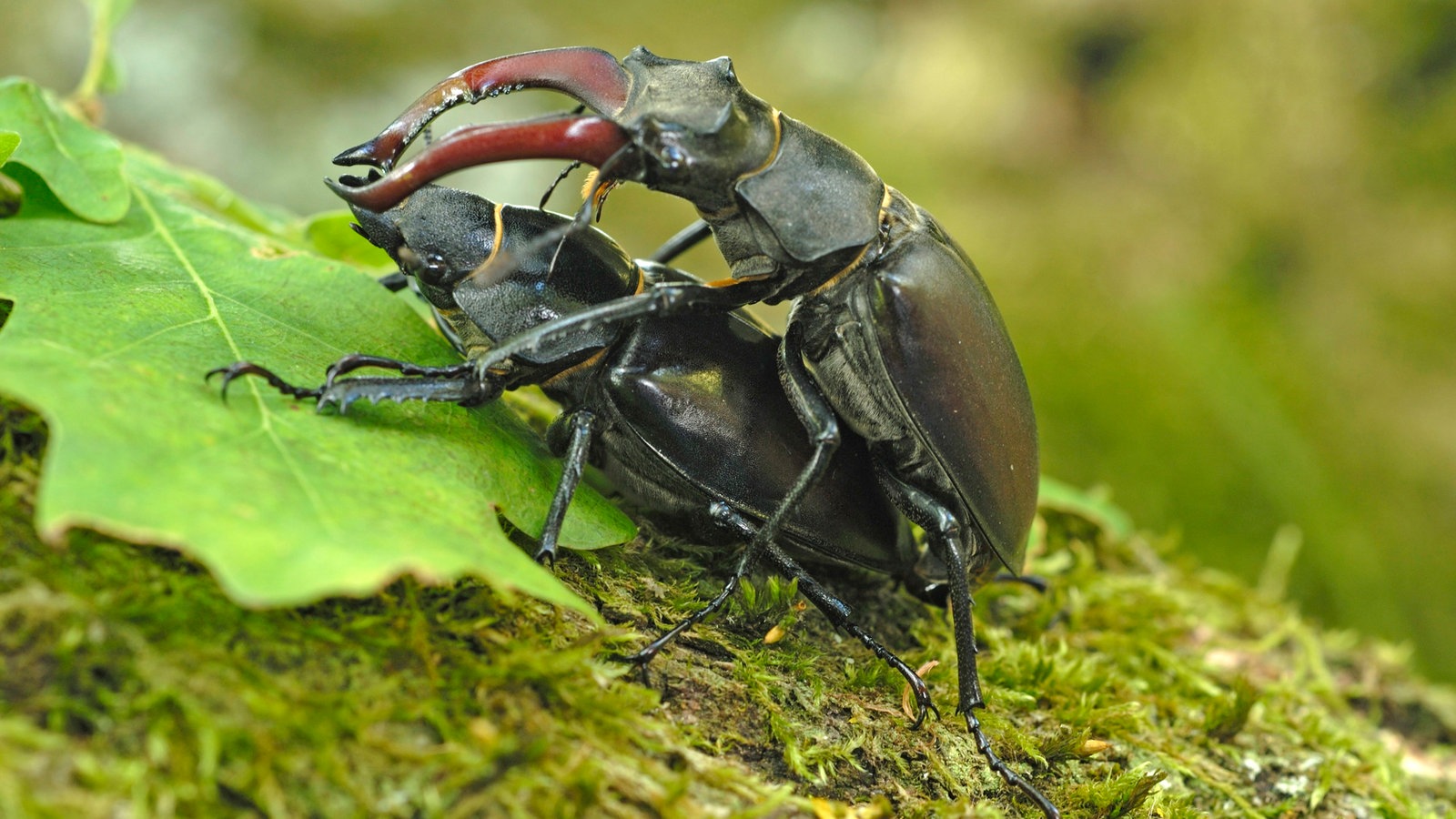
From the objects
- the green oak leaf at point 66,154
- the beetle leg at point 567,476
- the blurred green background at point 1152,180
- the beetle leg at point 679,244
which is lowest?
the green oak leaf at point 66,154

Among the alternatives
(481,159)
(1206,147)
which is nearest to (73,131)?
(481,159)

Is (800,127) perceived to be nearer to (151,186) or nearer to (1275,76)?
(151,186)

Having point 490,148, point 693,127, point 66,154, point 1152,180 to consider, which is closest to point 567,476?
point 490,148

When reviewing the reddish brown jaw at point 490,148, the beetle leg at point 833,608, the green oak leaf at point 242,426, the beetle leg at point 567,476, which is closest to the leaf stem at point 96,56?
the green oak leaf at point 242,426

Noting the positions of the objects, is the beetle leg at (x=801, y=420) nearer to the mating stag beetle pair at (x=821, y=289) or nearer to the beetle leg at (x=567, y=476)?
the mating stag beetle pair at (x=821, y=289)

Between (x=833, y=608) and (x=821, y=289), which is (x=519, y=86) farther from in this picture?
(x=833, y=608)

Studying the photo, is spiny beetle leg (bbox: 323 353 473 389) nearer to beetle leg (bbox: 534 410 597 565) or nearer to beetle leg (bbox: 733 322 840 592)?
beetle leg (bbox: 534 410 597 565)
